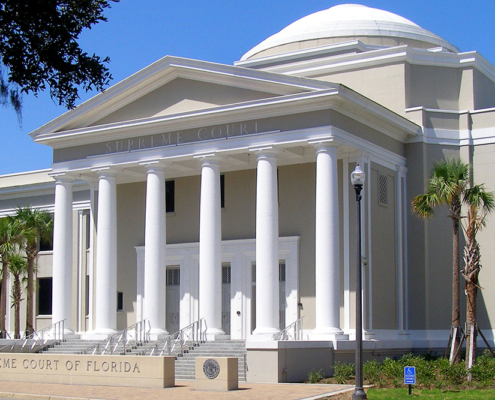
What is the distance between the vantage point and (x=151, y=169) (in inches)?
1232

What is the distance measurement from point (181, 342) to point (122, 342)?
3.72 metres

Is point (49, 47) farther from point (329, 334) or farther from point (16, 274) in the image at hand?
point (16, 274)

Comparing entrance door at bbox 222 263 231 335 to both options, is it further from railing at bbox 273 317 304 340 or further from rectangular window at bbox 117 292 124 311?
rectangular window at bbox 117 292 124 311

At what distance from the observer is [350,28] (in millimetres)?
38500

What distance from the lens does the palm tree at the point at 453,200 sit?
86.2 feet

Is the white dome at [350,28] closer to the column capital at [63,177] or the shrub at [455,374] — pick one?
the column capital at [63,177]

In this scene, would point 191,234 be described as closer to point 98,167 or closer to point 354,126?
point 98,167

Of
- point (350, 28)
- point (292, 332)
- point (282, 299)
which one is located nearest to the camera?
point (292, 332)

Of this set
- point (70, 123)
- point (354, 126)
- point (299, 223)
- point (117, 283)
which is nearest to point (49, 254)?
point (117, 283)

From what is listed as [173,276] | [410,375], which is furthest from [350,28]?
[410,375]

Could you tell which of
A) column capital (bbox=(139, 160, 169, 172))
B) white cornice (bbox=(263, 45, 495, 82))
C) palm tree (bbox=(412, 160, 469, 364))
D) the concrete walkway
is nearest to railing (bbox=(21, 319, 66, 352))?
column capital (bbox=(139, 160, 169, 172))

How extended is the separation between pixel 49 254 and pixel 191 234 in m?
11.5

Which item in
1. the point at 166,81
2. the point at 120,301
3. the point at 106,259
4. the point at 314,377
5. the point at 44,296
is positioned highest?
the point at 166,81

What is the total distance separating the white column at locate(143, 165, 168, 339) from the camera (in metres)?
30.5
